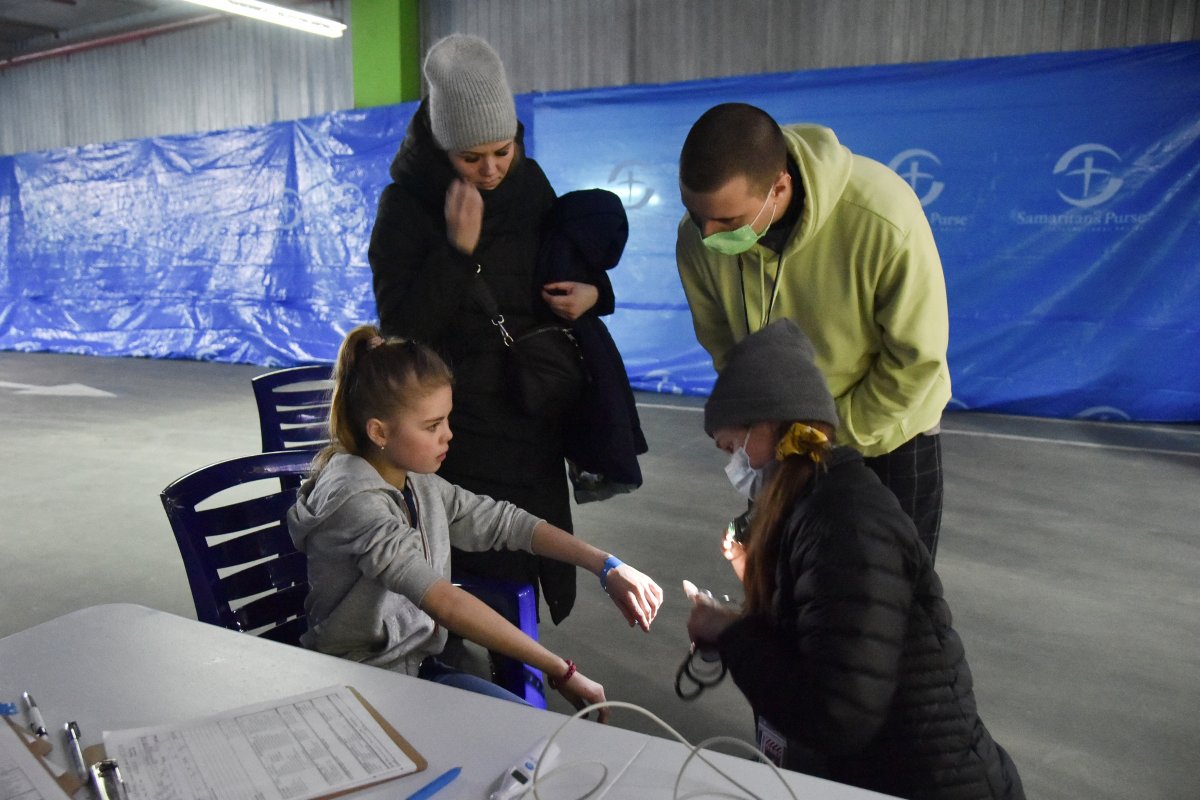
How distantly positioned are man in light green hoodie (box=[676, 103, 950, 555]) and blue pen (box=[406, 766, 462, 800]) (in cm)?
86

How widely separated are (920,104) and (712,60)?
1592 millimetres

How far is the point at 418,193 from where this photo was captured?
1.58 metres

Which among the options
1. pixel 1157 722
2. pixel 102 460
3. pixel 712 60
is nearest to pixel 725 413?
pixel 1157 722

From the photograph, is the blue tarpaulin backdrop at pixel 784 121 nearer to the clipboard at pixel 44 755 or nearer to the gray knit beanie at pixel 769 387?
the gray knit beanie at pixel 769 387

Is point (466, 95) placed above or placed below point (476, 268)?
above

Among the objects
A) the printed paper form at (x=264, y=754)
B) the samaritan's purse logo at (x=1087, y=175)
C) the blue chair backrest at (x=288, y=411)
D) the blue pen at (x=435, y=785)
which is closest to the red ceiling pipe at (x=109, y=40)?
the samaritan's purse logo at (x=1087, y=175)

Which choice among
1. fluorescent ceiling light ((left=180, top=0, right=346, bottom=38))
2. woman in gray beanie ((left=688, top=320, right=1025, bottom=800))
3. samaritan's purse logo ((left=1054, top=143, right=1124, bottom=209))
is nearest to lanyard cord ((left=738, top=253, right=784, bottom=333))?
woman in gray beanie ((left=688, top=320, right=1025, bottom=800))

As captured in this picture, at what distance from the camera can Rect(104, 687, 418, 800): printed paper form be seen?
77 centimetres

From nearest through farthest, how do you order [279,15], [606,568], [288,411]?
[606,568] < [288,411] < [279,15]

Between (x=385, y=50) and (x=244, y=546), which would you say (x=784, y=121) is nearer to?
(x=385, y=50)

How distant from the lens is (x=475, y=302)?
1571 mm

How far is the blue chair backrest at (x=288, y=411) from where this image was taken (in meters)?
2.21

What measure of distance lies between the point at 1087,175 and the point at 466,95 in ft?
16.0

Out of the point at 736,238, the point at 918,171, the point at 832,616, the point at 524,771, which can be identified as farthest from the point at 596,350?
the point at 918,171
